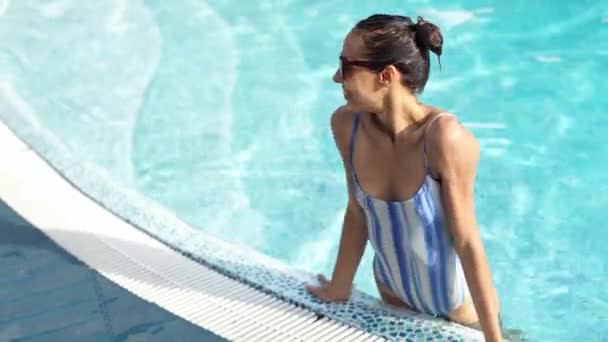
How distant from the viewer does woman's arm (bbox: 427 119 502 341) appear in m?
2.74

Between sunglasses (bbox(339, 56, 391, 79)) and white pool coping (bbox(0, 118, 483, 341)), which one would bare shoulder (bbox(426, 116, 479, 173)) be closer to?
sunglasses (bbox(339, 56, 391, 79))

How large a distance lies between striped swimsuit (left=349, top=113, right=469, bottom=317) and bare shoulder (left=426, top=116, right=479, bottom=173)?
0.36 feet

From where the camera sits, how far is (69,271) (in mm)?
3779

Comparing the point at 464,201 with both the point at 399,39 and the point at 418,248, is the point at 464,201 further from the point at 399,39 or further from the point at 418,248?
the point at 399,39

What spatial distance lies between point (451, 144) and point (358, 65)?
363 mm

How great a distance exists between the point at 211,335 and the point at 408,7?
5725 millimetres

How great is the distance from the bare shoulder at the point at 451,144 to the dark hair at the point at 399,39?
0.67 feet

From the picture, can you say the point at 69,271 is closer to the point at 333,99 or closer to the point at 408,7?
the point at 333,99

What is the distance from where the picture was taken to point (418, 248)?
3.14 meters

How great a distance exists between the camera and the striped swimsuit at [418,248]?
9.88 feet

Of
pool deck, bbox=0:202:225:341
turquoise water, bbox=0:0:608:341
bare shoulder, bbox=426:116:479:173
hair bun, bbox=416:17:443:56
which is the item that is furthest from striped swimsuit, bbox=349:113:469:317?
turquoise water, bbox=0:0:608:341

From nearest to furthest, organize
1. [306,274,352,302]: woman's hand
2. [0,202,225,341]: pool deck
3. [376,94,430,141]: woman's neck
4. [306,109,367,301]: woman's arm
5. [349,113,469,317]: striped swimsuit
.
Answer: [376,94,430,141]: woman's neck
[349,113,469,317]: striped swimsuit
[306,109,367,301]: woman's arm
[0,202,225,341]: pool deck
[306,274,352,302]: woman's hand

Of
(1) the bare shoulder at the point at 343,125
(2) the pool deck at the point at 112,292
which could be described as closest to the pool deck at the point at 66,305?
(2) the pool deck at the point at 112,292

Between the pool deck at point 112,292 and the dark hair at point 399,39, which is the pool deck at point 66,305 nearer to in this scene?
the pool deck at point 112,292
